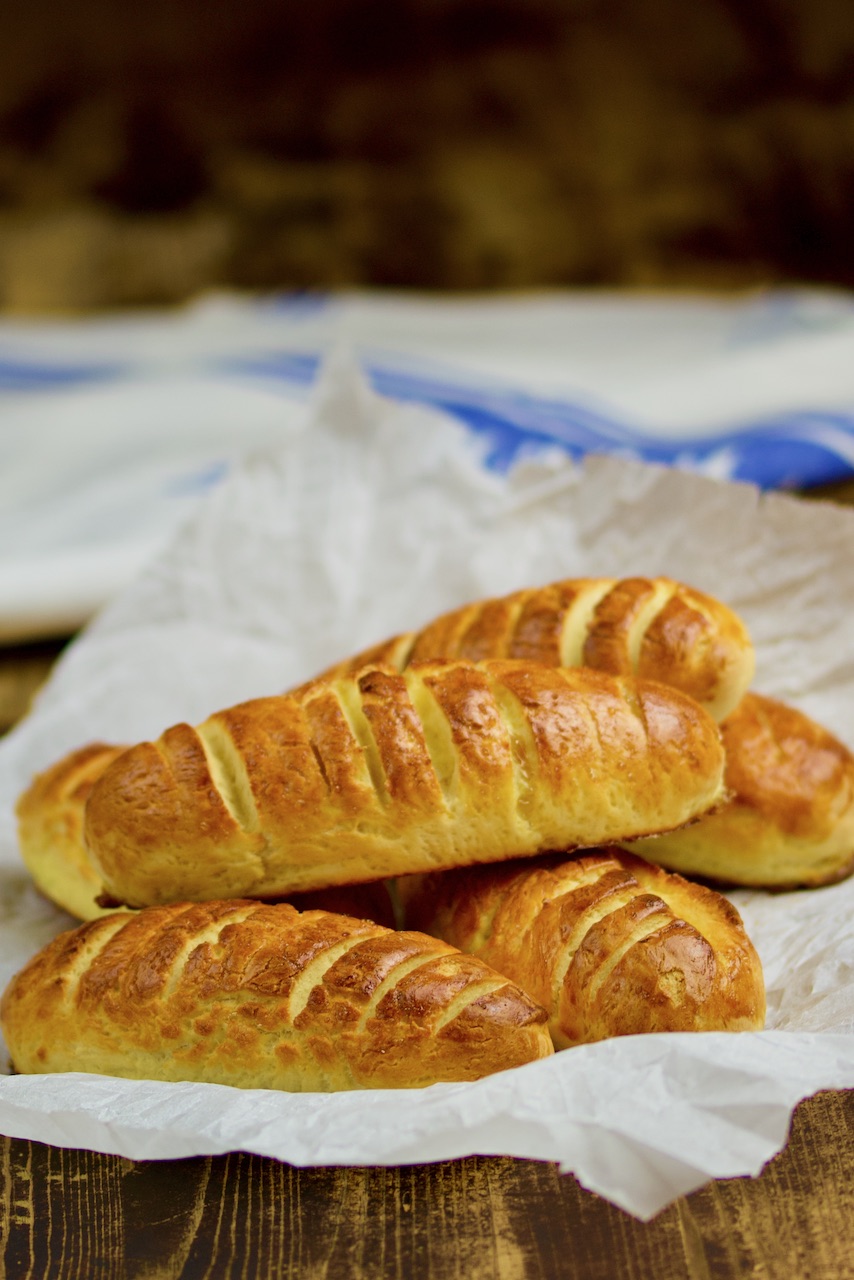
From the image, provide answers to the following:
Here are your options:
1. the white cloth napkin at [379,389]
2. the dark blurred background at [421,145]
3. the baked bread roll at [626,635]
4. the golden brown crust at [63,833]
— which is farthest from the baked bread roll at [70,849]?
the dark blurred background at [421,145]

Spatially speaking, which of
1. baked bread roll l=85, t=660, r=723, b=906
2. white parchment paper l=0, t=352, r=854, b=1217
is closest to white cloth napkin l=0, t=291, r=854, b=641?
white parchment paper l=0, t=352, r=854, b=1217

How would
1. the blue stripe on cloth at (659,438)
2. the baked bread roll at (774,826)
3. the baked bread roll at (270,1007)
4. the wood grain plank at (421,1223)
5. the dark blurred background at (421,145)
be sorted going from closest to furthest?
the wood grain plank at (421,1223) < the baked bread roll at (270,1007) < the baked bread roll at (774,826) < the blue stripe on cloth at (659,438) < the dark blurred background at (421,145)

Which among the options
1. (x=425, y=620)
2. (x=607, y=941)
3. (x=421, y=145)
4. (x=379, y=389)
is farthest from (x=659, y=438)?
(x=421, y=145)

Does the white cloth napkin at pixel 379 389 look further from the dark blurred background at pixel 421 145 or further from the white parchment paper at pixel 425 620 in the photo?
the dark blurred background at pixel 421 145

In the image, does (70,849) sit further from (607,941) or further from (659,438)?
(659,438)

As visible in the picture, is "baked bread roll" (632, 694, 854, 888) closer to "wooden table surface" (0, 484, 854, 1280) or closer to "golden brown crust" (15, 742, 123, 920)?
"wooden table surface" (0, 484, 854, 1280)

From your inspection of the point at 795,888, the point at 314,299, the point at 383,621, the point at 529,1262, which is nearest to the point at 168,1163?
the point at 529,1262
